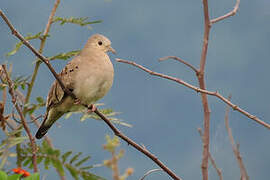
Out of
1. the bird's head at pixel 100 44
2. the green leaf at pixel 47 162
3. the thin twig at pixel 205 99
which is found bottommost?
the green leaf at pixel 47 162

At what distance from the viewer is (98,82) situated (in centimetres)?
281

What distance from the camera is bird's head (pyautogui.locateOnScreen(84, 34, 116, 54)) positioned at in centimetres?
300

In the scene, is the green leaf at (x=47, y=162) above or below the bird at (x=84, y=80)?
below

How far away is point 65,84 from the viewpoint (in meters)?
2.82

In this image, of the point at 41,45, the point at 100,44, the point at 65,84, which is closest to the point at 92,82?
the point at 65,84

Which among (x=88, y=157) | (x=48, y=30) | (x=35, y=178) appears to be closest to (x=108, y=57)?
(x=48, y=30)

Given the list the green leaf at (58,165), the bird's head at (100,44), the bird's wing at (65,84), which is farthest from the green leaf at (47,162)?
the bird's head at (100,44)

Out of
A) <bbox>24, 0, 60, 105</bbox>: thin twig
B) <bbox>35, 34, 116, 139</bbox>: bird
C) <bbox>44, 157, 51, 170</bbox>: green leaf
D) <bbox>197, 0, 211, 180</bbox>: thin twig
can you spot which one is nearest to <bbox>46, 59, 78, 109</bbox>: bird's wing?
<bbox>35, 34, 116, 139</bbox>: bird

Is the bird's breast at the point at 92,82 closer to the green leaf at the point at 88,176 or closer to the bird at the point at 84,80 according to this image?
the bird at the point at 84,80

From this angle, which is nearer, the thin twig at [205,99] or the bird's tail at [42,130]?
the thin twig at [205,99]

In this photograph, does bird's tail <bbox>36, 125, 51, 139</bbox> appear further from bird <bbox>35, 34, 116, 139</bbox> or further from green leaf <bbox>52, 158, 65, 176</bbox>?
green leaf <bbox>52, 158, 65, 176</bbox>

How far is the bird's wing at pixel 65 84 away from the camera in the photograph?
9.14 feet

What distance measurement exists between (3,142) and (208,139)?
1.16m

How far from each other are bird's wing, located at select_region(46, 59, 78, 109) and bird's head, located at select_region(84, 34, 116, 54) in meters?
0.19
